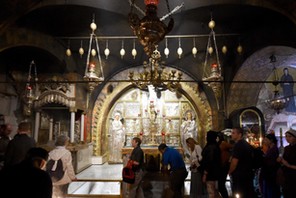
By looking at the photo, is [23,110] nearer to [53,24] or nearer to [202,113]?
[53,24]

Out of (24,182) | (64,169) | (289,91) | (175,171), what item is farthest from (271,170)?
(289,91)

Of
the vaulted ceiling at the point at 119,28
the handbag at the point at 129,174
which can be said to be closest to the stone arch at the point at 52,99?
the vaulted ceiling at the point at 119,28

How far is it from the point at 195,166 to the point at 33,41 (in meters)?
5.93

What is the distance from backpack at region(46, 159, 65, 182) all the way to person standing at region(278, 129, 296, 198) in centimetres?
369

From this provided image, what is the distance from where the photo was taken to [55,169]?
3.81 meters

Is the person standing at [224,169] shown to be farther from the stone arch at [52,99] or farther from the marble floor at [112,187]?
the stone arch at [52,99]

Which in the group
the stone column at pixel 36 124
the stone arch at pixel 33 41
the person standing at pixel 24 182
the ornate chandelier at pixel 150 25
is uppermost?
the stone arch at pixel 33 41

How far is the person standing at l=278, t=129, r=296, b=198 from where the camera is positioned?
12.0 ft

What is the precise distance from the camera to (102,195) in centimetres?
537

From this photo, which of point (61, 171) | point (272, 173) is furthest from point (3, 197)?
point (272, 173)

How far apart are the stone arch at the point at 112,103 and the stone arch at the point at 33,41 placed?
2.42m

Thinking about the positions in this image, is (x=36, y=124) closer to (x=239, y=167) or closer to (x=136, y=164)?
(x=136, y=164)

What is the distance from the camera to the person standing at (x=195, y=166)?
4.70 m

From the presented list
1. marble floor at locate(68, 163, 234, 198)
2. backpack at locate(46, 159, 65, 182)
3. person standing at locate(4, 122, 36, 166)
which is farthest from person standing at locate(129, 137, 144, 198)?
person standing at locate(4, 122, 36, 166)
